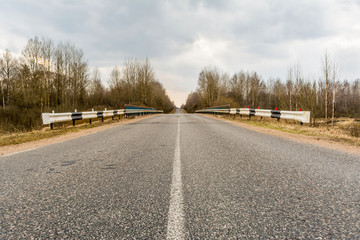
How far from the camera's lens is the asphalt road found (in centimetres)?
174

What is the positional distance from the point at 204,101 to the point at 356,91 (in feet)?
231

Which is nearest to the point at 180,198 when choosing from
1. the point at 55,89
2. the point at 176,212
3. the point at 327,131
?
the point at 176,212

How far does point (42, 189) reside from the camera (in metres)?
2.72

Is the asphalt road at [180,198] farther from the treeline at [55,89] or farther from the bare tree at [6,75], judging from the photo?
the bare tree at [6,75]

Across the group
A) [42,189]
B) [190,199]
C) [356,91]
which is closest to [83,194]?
[42,189]

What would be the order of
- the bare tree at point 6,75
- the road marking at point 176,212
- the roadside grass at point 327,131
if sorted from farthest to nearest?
the bare tree at point 6,75
the roadside grass at point 327,131
the road marking at point 176,212

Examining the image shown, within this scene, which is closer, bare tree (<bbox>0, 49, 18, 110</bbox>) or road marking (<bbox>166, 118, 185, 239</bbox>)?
road marking (<bbox>166, 118, 185, 239</bbox>)

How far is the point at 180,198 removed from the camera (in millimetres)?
2389

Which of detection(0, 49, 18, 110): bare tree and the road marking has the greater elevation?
detection(0, 49, 18, 110): bare tree

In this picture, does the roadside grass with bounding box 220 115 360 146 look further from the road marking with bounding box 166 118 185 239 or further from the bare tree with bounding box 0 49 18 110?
the bare tree with bounding box 0 49 18 110

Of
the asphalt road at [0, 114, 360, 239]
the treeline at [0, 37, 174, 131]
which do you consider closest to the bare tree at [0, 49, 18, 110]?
the treeline at [0, 37, 174, 131]

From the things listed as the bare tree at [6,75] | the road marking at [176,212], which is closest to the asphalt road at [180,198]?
the road marking at [176,212]

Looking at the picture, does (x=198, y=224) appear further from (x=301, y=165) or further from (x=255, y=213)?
(x=301, y=165)

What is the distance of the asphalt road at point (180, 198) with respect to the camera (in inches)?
68.6
